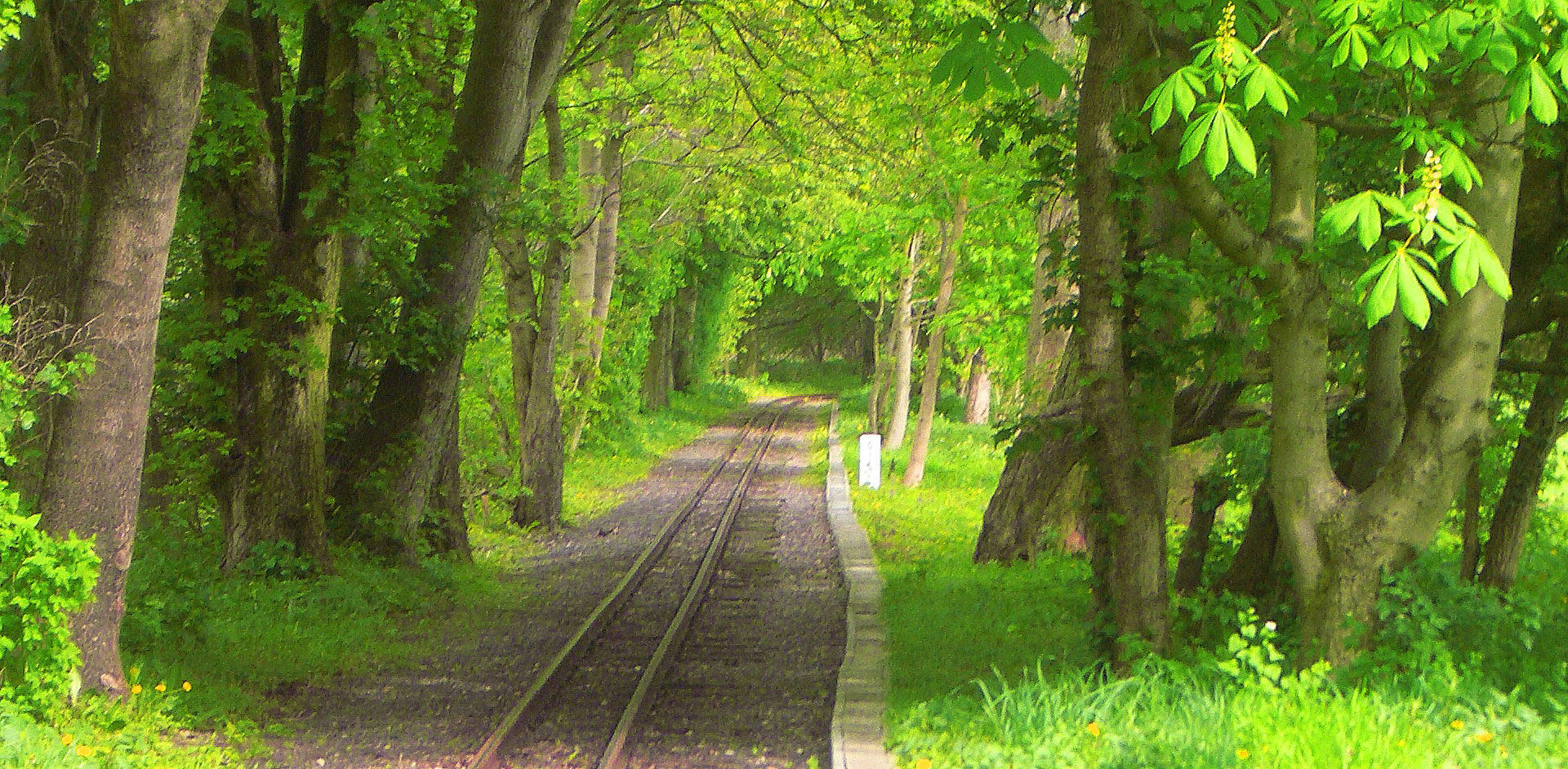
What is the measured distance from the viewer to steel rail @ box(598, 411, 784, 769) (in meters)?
7.79

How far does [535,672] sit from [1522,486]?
7217 mm

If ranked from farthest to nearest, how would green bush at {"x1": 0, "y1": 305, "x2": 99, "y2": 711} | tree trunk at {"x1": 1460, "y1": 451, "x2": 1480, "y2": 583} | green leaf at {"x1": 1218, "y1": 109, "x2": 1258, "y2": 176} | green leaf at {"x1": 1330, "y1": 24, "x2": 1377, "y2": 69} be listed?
tree trunk at {"x1": 1460, "y1": 451, "x2": 1480, "y2": 583}
green bush at {"x1": 0, "y1": 305, "x2": 99, "y2": 711}
green leaf at {"x1": 1330, "y1": 24, "x2": 1377, "y2": 69}
green leaf at {"x1": 1218, "y1": 109, "x2": 1258, "y2": 176}

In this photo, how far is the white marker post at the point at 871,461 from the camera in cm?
2341

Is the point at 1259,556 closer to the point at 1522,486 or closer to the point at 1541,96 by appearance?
the point at 1522,486

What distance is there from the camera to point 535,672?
32.0 feet

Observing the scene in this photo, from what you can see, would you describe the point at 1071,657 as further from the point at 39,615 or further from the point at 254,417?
the point at 254,417

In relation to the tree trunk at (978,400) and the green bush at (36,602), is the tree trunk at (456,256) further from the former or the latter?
the tree trunk at (978,400)

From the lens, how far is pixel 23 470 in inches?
417

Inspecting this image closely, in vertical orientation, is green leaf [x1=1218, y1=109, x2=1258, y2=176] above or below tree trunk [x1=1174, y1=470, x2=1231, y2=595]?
above

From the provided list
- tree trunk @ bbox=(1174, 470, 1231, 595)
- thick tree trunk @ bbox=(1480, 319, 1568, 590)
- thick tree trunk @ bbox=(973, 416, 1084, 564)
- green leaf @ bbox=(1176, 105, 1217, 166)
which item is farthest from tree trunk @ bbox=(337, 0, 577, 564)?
green leaf @ bbox=(1176, 105, 1217, 166)

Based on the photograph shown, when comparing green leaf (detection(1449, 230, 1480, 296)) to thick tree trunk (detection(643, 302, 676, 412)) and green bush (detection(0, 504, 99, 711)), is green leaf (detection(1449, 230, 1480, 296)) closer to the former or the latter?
green bush (detection(0, 504, 99, 711))

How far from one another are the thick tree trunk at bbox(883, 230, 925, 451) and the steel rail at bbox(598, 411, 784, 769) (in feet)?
19.8

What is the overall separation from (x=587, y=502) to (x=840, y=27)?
9.45 m

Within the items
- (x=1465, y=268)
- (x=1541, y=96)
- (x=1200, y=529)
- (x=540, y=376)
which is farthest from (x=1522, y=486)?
(x=540, y=376)
